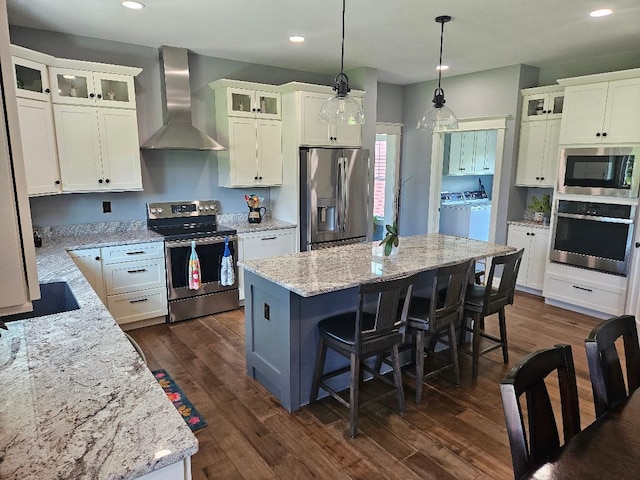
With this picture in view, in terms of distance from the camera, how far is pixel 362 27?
11.7ft

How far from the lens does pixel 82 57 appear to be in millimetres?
3936

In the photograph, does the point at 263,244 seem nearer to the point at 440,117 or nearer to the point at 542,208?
the point at 440,117

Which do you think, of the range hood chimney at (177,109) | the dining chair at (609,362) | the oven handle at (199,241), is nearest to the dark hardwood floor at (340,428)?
the dining chair at (609,362)

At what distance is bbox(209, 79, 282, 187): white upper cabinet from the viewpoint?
454 cm

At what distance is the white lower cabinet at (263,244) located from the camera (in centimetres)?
449

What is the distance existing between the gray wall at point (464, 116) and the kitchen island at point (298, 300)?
2482 millimetres

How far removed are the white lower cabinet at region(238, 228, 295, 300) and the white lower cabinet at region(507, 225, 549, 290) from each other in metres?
2.72

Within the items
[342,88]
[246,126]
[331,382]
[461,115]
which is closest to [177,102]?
[246,126]

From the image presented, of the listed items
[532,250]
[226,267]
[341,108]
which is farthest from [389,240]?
[532,250]

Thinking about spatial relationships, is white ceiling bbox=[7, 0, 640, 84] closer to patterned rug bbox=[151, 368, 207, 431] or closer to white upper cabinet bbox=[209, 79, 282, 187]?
white upper cabinet bbox=[209, 79, 282, 187]

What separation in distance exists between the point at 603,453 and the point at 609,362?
0.50 m

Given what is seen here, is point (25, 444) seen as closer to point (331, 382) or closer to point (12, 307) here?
point (12, 307)

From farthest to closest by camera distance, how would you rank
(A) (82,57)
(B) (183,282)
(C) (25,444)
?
(B) (183,282) < (A) (82,57) < (C) (25,444)

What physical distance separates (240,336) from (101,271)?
1348 mm
